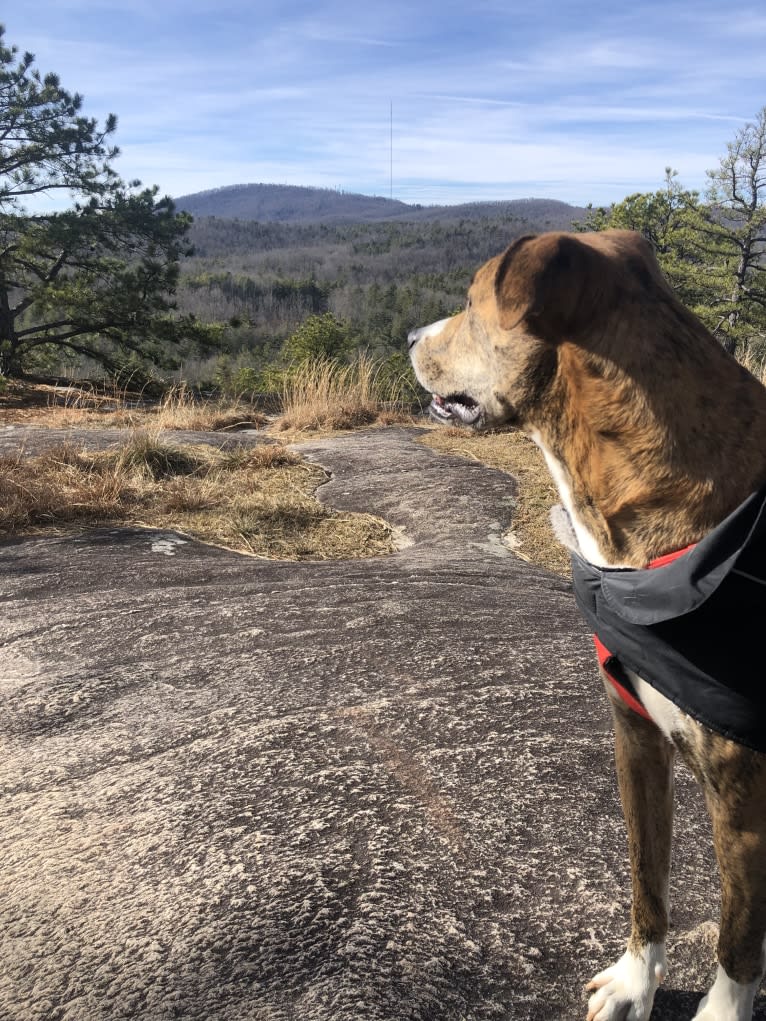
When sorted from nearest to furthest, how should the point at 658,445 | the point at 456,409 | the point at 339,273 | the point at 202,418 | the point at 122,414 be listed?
the point at 658,445
the point at 456,409
the point at 202,418
the point at 122,414
the point at 339,273

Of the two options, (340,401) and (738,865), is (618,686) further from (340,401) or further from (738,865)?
(340,401)

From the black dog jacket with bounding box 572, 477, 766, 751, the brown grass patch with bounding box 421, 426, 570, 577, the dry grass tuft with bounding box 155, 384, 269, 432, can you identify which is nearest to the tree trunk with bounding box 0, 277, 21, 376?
the dry grass tuft with bounding box 155, 384, 269, 432

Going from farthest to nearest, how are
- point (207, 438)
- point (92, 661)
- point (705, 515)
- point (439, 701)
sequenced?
point (207, 438) < point (92, 661) < point (439, 701) < point (705, 515)

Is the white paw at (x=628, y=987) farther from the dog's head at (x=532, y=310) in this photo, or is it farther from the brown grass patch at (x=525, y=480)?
the brown grass patch at (x=525, y=480)

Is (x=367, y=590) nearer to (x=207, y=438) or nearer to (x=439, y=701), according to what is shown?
(x=439, y=701)

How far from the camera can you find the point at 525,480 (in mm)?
6973

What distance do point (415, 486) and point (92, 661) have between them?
398cm

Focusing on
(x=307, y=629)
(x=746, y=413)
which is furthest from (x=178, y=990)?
(x=307, y=629)

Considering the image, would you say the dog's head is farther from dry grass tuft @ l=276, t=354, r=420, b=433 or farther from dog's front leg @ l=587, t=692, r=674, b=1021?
dry grass tuft @ l=276, t=354, r=420, b=433

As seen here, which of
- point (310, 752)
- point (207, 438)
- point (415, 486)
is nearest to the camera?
point (310, 752)

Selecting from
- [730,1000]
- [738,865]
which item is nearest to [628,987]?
[730,1000]

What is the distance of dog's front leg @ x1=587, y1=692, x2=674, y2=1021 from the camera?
5.39 feet

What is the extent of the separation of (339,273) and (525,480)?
128 metres

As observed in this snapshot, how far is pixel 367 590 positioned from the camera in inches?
161
